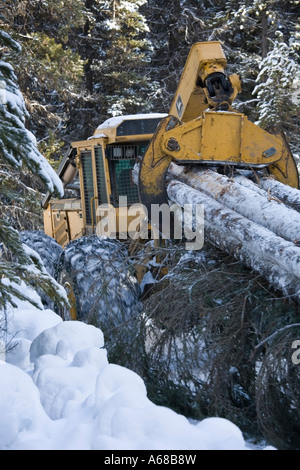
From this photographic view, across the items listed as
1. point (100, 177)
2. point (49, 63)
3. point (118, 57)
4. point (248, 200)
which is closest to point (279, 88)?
point (49, 63)

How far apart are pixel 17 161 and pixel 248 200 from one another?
82.1 inches

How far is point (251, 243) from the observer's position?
459 cm

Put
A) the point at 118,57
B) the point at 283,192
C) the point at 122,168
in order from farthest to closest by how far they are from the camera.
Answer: the point at 118,57, the point at 122,168, the point at 283,192

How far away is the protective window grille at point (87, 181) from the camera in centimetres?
832

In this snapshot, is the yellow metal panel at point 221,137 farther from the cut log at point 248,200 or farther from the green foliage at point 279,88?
the green foliage at point 279,88

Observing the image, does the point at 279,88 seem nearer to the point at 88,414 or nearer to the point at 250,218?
the point at 250,218

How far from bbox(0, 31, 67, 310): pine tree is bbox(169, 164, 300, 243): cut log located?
171cm

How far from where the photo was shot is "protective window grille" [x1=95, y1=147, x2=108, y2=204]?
25.9 feet

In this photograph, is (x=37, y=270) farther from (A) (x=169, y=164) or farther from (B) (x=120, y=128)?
(B) (x=120, y=128)

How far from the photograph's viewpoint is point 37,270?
421 cm

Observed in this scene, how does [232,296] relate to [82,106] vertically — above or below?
above

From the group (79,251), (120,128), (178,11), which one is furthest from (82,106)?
(79,251)

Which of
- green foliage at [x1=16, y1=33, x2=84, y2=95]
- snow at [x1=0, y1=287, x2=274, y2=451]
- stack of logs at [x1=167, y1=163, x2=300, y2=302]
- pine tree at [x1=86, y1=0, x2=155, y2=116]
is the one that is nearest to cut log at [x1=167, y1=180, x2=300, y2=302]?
stack of logs at [x1=167, y1=163, x2=300, y2=302]

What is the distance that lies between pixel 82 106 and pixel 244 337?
19.1 meters
